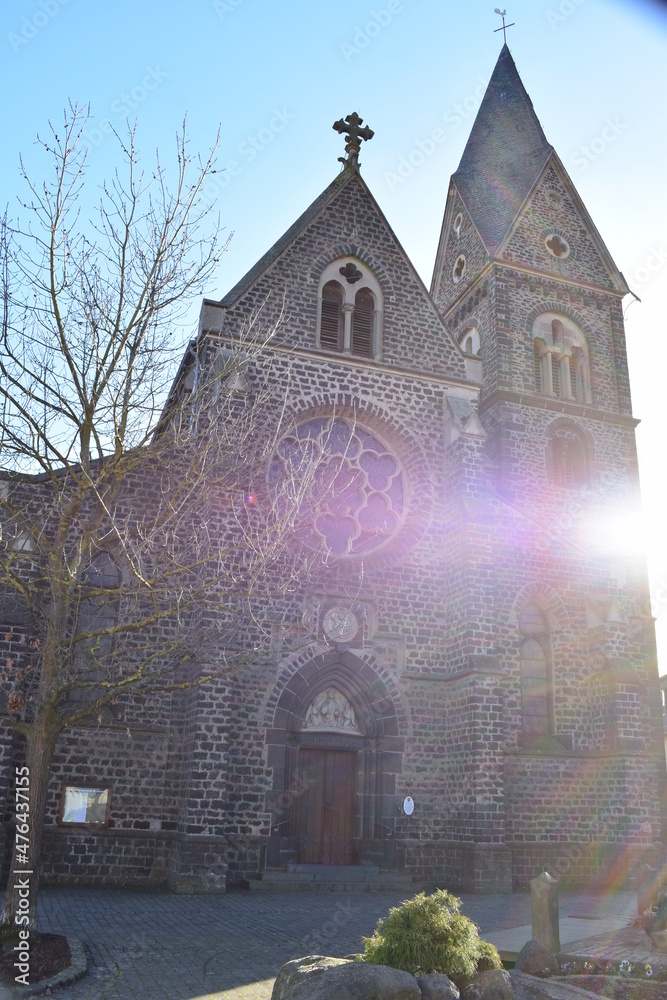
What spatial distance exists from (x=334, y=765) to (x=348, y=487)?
570 cm

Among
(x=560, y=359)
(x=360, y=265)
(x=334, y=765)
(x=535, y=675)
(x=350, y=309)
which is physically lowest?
(x=334, y=765)

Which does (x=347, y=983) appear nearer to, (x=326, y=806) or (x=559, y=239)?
(x=326, y=806)

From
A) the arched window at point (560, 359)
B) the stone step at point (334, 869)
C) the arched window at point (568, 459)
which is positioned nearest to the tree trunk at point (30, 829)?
the stone step at point (334, 869)

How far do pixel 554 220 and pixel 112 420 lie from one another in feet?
61.9

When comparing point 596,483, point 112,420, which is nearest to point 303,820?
point 112,420

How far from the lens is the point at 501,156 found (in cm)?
2628

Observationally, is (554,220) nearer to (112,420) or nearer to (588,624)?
(588,624)

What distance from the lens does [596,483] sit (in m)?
21.1

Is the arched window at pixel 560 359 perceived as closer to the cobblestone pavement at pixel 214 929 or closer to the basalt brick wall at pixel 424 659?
the basalt brick wall at pixel 424 659

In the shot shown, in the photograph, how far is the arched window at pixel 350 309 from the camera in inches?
739

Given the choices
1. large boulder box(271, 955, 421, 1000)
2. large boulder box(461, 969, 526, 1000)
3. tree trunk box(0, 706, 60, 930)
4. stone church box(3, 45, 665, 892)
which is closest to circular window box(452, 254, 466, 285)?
stone church box(3, 45, 665, 892)

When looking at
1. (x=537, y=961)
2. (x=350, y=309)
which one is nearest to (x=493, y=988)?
(x=537, y=961)

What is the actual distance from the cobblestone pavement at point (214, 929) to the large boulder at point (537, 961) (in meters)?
1.89

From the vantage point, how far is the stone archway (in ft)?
49.9
